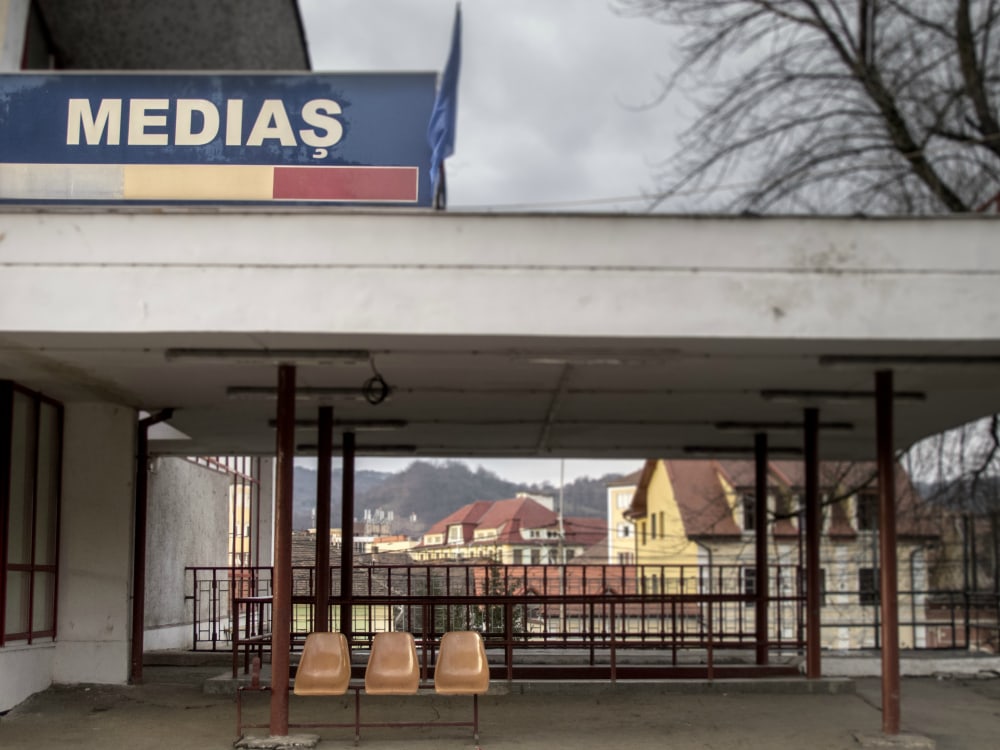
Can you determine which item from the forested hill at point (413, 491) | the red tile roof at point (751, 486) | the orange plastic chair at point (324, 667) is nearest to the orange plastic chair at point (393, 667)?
the orange plastic chair at point (324, 667)

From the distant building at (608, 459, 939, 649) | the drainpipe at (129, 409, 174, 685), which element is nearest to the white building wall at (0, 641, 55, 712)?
Result: the drainpipe at (129, 409, 174, 685)

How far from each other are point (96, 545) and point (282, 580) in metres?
4.13

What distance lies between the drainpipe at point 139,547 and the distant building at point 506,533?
37.6 feet

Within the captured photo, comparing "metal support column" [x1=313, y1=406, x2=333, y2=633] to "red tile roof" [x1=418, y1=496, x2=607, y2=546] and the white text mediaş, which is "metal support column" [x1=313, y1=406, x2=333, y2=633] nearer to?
the white text mediaş

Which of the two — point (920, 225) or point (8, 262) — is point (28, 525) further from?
point (920, 225)

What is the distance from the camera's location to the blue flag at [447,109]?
9266 millimetres

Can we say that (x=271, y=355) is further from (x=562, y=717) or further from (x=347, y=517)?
(x=347, y=517)

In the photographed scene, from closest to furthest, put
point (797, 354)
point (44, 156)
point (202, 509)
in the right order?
point (797, 354)
point (44, 156)
point (202, 509)

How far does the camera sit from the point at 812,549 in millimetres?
12688

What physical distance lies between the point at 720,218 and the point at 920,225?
143 centimetres

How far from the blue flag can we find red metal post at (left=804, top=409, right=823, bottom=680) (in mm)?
5066

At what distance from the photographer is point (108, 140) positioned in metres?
10.1

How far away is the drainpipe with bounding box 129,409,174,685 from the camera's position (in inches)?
504

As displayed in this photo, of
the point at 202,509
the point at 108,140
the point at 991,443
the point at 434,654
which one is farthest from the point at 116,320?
the point at 991,443
